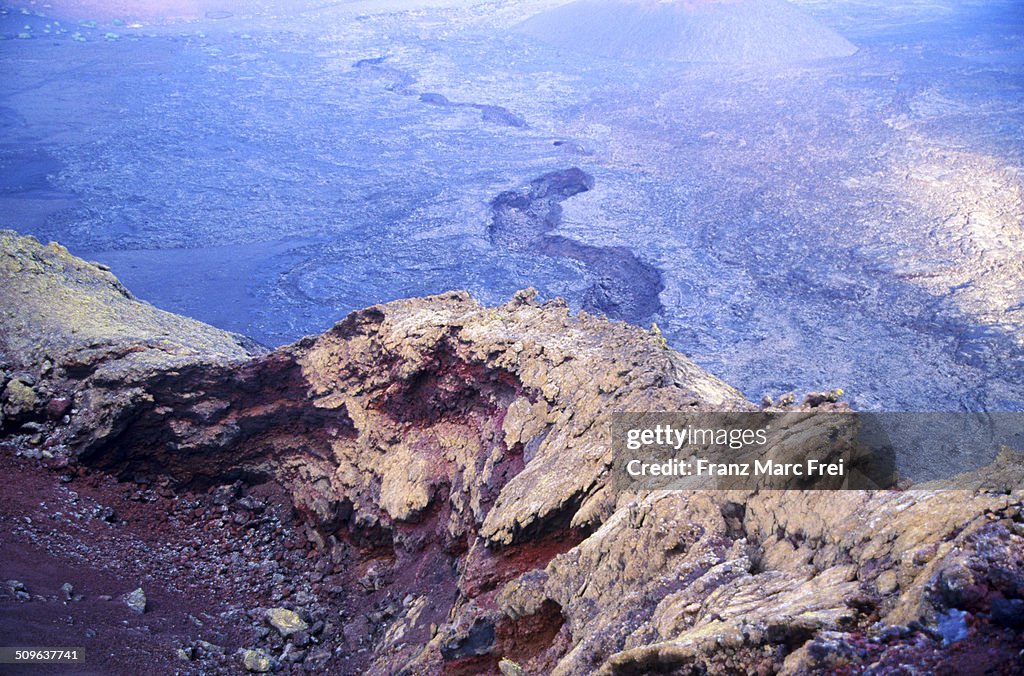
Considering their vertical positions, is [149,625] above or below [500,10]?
below

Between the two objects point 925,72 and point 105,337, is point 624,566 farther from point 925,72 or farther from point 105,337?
point 925,72

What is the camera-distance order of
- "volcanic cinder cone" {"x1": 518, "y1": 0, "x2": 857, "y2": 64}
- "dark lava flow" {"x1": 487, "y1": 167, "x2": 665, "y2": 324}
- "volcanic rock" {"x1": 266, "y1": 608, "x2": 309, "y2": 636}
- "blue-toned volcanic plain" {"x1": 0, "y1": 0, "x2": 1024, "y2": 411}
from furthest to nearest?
1. "volcanic cinder cone" {"x1": 518, "y1": 0, "x2": 857, "y2": 64}
2. "dark lava flow" {"x1": 487, "y1": 167, "x2": 665, "y2": 324}
3. "blue-toned volcanic plain" {"x1": 0, "y1": 0, "x2": 1024, "y2": 411}
4. "volcanic rock" {"x1": 266, "y1": 608, "x2": 309, "y2": 636}

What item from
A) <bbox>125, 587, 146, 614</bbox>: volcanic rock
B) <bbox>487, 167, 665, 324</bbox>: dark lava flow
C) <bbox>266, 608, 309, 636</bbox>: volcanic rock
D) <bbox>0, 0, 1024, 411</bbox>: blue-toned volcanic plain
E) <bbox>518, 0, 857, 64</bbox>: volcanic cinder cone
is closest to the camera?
<bbox>125, 587, 146, 614</bbox>: volcanic rock

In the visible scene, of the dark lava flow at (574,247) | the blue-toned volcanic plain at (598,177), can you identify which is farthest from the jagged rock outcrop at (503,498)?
the dark lava flow at (574,247)

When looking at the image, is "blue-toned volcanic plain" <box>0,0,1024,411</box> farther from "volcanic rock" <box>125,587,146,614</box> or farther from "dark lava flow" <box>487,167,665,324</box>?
"volcanic rock" <box>125,587,146,614</box>

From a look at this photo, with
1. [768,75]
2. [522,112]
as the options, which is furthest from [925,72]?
[522,112]

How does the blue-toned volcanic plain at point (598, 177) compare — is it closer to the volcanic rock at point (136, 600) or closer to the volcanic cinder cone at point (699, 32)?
the volcanic cinder cone at point (699, 32)

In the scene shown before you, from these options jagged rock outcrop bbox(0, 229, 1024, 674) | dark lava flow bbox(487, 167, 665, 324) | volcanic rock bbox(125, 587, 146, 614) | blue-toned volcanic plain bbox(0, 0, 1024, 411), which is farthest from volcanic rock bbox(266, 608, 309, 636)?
dark lava flow bbox(487, 167, 665, 324)
